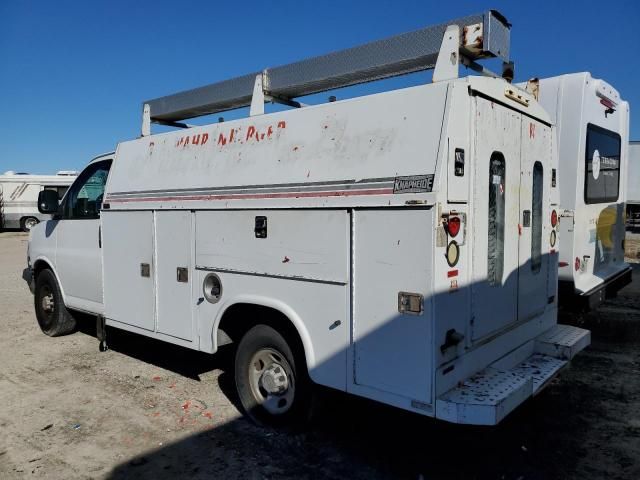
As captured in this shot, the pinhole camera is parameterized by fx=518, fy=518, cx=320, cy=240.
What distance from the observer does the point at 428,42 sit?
337 centimetres

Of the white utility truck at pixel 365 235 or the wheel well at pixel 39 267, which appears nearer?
the white utility truck at pixel 365 235

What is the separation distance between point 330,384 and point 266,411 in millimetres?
876

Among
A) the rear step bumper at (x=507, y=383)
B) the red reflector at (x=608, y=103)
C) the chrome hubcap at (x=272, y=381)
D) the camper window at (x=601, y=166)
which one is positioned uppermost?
the red reflector at (x=608, y=103)

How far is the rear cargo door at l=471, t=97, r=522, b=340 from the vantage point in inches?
130

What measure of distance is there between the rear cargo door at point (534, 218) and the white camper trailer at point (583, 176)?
1630mm

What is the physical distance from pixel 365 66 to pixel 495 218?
4.65ft

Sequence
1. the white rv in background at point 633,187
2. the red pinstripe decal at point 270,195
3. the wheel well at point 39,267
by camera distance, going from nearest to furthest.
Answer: the red pinstripe decal at point 270,195
the wheel well at point 39,267
the white rv in background at point 633,187

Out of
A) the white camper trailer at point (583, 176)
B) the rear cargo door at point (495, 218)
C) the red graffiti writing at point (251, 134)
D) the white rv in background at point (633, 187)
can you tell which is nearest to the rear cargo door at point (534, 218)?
the rear cargo door at point (495, 218)

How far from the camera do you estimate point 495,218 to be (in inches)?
141

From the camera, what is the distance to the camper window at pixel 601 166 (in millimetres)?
5980

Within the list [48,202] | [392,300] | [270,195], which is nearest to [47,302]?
[48,202]

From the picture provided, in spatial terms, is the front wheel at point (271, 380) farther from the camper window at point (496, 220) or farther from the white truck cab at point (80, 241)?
the white truck cab at point (80, 241)

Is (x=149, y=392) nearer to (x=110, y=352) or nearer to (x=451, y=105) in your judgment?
(x=110, y=352)

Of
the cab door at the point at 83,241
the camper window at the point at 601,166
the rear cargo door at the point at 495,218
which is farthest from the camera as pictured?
the camper window at the point at 601,166
